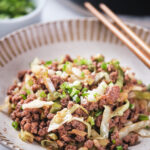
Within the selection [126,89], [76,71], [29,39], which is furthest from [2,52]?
[126,89]

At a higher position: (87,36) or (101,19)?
(101,19)

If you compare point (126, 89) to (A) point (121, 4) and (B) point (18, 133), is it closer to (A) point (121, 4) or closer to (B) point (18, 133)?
(B) point (18, 133)

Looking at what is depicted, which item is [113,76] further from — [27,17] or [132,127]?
[27,17]

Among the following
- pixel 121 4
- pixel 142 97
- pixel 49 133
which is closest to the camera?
pixel 49 133

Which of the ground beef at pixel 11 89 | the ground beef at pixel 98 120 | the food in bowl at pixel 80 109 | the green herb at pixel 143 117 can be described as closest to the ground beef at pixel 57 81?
the food in bowl at pixel 80 109

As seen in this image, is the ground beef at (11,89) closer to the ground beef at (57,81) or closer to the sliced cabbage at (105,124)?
the ground beef at (57,81)

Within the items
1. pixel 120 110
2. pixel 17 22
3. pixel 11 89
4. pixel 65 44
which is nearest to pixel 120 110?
pixel 120 110
